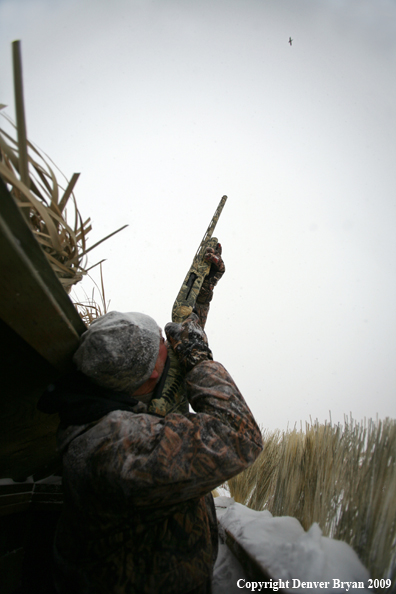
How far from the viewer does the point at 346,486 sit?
3.37 feet

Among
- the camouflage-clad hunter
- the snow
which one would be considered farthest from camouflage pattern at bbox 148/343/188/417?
the snow

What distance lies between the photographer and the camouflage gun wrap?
1.15 meters

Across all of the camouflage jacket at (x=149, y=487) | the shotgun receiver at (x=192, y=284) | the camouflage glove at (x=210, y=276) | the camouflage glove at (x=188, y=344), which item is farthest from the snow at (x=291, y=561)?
the camouflage glove at (x=210, y=276)

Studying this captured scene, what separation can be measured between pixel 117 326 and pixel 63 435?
37cm

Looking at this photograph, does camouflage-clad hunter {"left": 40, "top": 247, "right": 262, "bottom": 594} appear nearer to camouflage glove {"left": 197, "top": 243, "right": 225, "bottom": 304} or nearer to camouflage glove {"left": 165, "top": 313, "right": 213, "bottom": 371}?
camouflage glove {"left": 165, "top": 313, "right": 213, "bottom": 371}

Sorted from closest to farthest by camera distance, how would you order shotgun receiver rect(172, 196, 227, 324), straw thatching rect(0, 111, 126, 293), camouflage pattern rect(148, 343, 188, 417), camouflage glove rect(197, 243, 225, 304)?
straw thatching rect(0, 111, 126, 293)
camouflage pattern rect(148, 343, 188, 417)
shotgun receiver rect(172, 196, 227, 324)
camouflage glove rect(197, 243, 225, 304)

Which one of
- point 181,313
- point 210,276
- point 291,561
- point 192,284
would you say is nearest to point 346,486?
point 291,561

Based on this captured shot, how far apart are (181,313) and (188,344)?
744 millimetres

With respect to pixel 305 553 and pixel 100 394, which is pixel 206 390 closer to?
pixel 100 394

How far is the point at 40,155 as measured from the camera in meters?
0.82

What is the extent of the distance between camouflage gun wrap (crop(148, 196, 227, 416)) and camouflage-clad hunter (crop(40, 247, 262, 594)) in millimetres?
153

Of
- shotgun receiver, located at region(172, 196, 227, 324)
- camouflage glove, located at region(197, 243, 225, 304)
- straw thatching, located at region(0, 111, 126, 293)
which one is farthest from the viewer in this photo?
camouflage glove, located at region(197, 243, 225, 304)

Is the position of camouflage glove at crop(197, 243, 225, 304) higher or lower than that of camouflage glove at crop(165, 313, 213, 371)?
higher

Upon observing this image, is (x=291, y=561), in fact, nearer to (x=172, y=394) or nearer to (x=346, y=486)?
(x=346, y=486)
